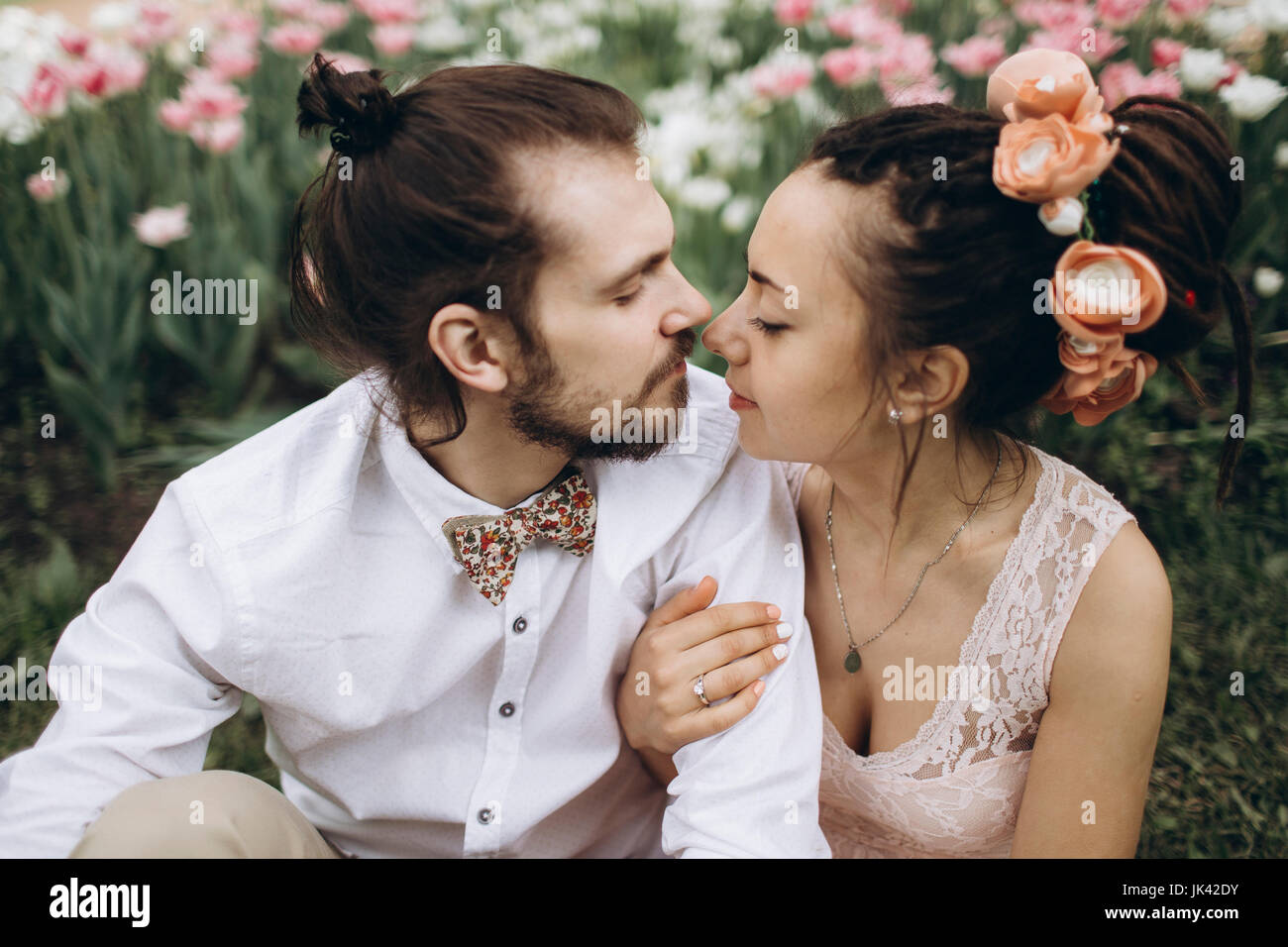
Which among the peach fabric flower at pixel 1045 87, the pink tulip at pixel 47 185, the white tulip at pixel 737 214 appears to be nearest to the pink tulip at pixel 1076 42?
the white tulip at pixel 737 214

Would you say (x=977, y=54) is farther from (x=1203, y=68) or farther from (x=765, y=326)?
(x=765, y=326)

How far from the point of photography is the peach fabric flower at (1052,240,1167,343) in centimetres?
129

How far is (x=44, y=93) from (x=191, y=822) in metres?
2.16

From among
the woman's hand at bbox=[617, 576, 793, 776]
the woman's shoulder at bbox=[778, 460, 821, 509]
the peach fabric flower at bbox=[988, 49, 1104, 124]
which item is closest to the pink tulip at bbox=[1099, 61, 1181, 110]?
the peach fabric flower at bbox=[988, 49, 1104, 124]

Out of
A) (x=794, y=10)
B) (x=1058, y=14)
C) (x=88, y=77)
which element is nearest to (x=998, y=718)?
(x=1058, y=14)

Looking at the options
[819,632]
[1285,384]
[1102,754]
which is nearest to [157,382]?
[819,632]

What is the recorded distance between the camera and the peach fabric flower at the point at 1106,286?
1286 mm

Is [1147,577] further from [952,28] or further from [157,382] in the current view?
[157,382]

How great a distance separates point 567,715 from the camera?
1675 millimetres

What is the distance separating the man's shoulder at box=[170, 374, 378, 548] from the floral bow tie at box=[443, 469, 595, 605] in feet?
0.64

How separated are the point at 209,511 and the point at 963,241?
3.77 ft

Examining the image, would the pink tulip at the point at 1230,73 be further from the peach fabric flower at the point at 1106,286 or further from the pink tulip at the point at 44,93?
the pink tulip at the point at 44,93

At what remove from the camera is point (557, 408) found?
1.60 m

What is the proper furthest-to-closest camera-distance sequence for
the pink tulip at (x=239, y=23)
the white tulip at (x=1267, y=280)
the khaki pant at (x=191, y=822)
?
the pink tulip at (x=239, y=23) → the white tulip at (x=1267, y=280) → the khaki pant at (x=191, y=822)
